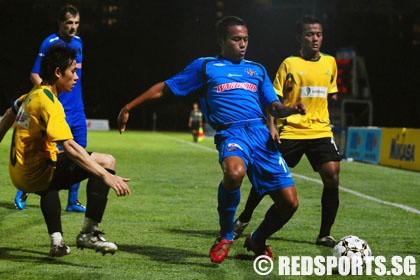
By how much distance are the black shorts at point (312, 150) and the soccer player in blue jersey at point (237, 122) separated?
1.19 meters

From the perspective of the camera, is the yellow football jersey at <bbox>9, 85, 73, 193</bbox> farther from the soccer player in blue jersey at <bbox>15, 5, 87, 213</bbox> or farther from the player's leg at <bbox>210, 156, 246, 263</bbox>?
the soccer player in blue jersey at <bbox>15, 5, 87, 213</bbox>

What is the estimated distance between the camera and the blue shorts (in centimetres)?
630

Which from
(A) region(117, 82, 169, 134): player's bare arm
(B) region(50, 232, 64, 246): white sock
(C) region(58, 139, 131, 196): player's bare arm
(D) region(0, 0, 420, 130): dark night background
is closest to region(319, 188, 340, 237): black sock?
(A) region(117, 82, 169, 134): player's bare arm

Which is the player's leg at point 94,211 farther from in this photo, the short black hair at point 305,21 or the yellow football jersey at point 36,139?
the short black hair at point 305,21

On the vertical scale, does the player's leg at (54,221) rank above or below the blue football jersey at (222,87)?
below

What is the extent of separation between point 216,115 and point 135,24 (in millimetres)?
62335

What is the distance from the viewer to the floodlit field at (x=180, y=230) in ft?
19.4

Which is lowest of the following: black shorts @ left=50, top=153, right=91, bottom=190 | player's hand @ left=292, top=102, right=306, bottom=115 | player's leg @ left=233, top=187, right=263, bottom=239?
player's leg @ left=233, top=187, right=263, bottom=239

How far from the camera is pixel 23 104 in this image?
605 cm

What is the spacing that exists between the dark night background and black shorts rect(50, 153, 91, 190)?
48.5 meters

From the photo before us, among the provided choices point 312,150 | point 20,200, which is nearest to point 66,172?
point 312,150

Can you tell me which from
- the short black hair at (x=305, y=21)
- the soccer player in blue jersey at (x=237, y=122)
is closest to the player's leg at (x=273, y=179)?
the soccer player in blue jersey at (x=237, y=122)

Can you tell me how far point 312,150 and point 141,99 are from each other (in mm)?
2151

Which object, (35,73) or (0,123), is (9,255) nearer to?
Answer: (0,123)
